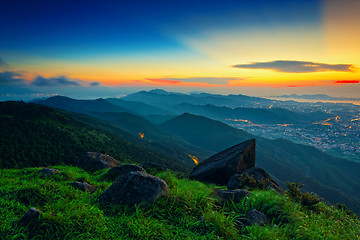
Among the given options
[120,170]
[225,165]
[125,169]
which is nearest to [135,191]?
[125,169]

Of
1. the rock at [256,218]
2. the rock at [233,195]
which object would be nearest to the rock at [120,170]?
the rock at [233,195]

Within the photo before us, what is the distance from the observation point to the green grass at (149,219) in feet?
15.4

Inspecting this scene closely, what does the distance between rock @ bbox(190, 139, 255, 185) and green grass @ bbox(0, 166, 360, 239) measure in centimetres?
1130

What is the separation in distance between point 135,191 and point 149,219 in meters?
1.17

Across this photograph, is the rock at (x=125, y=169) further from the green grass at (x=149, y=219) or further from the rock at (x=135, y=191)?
the rock at (x=135, y=191)

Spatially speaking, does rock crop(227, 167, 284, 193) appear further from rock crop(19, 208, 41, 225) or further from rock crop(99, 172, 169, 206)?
rock crop(19, 208, 41, 225)

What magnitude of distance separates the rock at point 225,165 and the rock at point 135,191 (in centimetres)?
1294

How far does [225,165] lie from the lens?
18719 mm

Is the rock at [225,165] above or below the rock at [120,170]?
below

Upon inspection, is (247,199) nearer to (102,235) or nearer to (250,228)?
(250,228)

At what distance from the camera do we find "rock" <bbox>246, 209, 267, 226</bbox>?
590cm

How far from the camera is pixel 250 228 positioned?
5.34 m

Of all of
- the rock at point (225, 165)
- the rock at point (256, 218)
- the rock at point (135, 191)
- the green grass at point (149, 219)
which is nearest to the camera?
the green grass at point (149, 219)

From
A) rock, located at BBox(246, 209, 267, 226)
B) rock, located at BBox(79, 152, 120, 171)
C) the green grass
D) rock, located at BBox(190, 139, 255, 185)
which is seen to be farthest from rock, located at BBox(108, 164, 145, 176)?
rock, located at BBox(190, 139, 255, 185)
